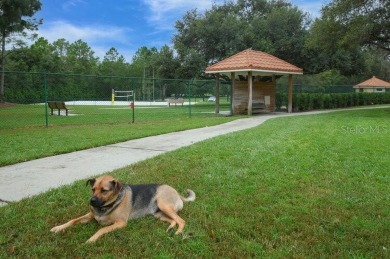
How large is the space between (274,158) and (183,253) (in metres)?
4.27

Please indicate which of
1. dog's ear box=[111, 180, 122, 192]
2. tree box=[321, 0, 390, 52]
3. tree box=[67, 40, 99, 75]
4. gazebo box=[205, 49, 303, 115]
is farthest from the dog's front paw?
tree box=[67, 40, 99, 75]

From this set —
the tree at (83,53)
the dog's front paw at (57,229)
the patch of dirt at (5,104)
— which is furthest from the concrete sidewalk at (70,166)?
the tree at (83,53)

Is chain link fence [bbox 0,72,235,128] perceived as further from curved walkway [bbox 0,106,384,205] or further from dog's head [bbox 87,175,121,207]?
dog's head [bbox 87,175,121,207]

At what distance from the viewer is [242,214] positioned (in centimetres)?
422

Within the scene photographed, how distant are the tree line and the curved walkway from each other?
10873 mm

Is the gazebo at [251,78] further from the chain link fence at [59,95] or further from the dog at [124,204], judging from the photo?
the dog at [124,204]

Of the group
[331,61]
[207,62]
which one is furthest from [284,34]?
[207,62]

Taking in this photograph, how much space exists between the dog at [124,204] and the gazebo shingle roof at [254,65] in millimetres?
16278

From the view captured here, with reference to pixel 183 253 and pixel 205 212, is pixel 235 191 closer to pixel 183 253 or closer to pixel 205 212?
pixel 205 212

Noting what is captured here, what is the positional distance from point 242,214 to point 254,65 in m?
16.6

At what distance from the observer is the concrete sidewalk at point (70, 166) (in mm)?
5316

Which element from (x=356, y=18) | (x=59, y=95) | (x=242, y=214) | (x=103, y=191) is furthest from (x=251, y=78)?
(x=103, y=191)

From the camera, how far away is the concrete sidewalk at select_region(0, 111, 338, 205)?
5.32 meters

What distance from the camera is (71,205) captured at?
457 cm
